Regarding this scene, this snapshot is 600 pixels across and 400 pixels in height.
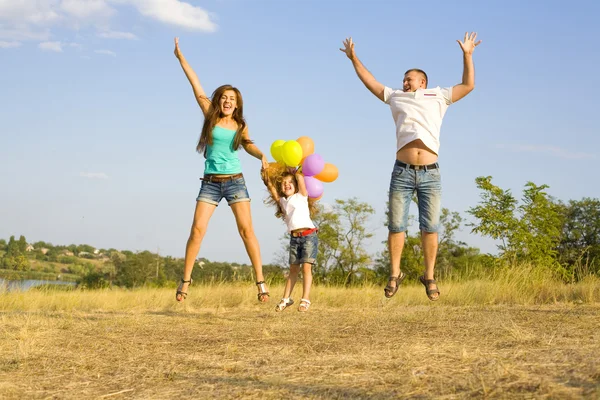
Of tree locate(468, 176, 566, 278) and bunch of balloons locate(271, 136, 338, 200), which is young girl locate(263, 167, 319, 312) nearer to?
bunch of balloons locate(271, 136, 338, 200)

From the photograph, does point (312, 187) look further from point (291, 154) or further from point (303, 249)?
point (303, 249)

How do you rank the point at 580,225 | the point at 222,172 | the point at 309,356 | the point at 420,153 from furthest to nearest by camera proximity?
the point at 580,225 < the point at 222,172 < the point at 420,153 < the point at 309,356

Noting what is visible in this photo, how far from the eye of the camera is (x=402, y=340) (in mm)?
4926

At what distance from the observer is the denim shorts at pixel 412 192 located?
638 centimetres

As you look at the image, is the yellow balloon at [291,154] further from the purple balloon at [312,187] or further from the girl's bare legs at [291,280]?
the girl's bare legs at [291,280]

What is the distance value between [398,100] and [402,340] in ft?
8.50

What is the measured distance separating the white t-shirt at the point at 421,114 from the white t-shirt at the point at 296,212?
63.9 inches

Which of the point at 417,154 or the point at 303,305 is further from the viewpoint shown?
the point at 303,305

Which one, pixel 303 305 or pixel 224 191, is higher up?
pixel 224 191

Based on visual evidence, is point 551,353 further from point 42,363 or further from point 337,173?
point 337,173

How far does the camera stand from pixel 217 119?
691cm

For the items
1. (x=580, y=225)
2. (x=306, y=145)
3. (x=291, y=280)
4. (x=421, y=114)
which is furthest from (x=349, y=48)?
(x=580, y=225)

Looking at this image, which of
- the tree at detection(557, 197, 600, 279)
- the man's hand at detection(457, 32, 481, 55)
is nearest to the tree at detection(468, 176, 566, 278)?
the tree at detection(557, 197, 600, 279)

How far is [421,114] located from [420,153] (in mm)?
374
